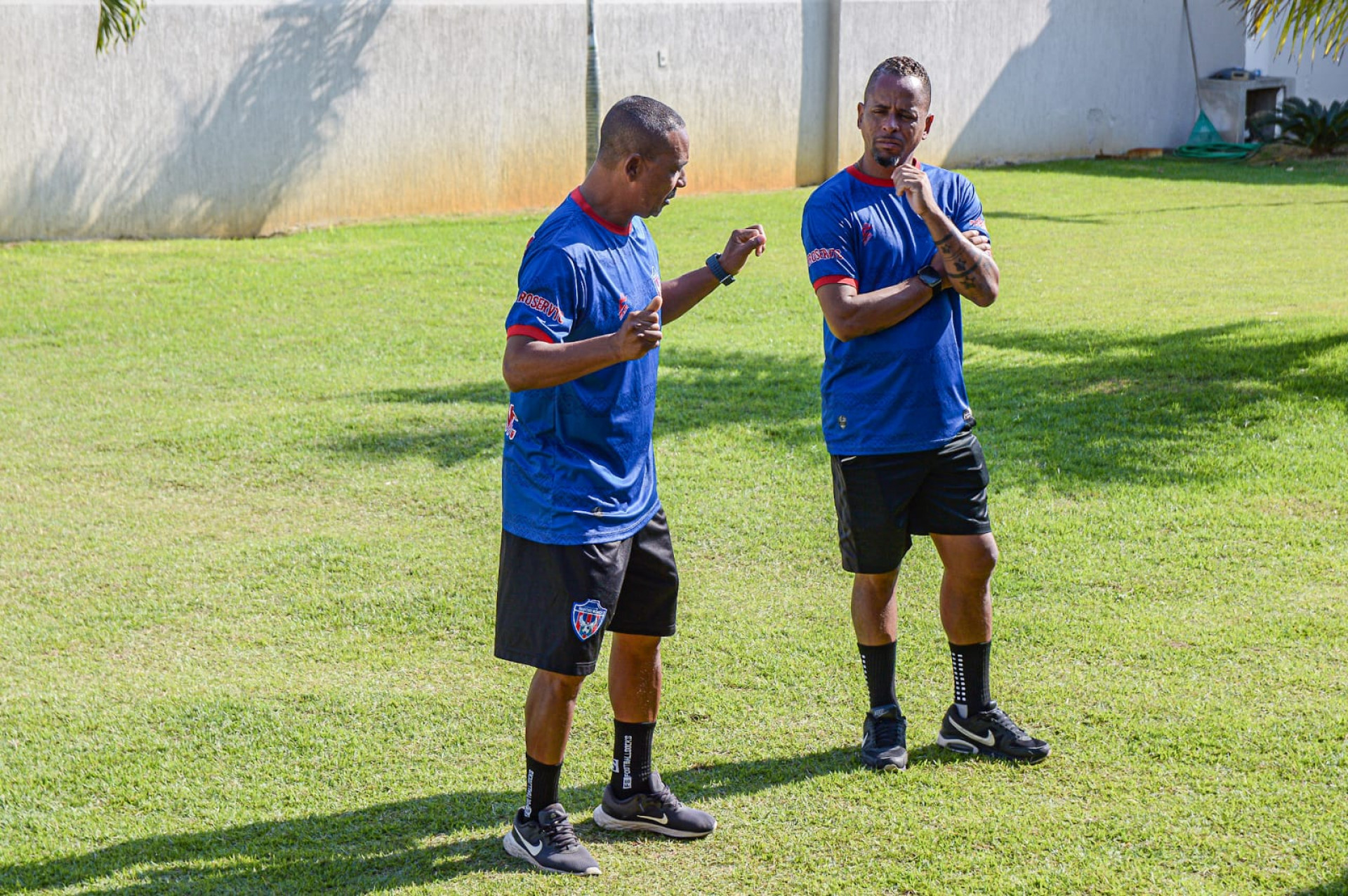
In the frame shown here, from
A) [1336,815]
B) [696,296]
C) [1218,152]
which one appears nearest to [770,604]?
[696,296]

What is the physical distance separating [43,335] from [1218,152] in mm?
19833

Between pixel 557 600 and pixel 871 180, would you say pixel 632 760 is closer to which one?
pixel 557 600

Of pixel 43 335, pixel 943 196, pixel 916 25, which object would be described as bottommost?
pixel 43 335

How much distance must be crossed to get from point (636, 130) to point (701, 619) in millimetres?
2510

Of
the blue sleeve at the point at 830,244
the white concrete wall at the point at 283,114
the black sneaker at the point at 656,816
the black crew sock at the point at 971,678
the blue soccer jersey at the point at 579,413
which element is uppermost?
the white concrete wall at the point at 283,114

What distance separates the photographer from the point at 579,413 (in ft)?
11.7

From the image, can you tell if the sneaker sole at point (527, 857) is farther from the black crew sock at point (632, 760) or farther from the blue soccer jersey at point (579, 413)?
the blue soccer jersey at point (579, 413)

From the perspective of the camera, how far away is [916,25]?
21375 mm

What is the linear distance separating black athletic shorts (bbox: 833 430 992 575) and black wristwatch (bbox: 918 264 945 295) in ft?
1.56

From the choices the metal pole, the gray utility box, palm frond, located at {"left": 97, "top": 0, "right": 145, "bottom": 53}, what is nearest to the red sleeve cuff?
palm frond, located at {"left": 97, "top": 0, "right": 145, "bottom": 53}

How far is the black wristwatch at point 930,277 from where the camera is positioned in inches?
162

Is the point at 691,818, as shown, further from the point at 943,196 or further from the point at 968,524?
the point at 943,196

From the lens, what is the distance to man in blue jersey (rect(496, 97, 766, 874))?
3.47 meters

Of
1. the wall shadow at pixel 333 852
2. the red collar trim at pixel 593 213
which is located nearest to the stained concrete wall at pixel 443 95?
the wall shadow at pixel 333 852
